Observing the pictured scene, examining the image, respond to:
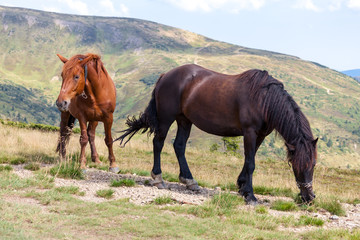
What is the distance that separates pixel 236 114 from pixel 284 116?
1.10 metres

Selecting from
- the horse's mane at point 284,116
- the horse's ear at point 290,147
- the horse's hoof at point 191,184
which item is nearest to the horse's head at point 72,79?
the horse's hoof at point 191,184

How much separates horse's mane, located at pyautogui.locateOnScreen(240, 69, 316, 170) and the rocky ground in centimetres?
119

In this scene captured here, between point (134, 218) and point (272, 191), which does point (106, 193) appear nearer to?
point (134, 218)

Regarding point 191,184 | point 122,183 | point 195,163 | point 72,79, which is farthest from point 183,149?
point 195,163

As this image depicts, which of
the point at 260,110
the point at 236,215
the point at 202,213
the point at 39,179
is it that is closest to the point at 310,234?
the point at 236,215

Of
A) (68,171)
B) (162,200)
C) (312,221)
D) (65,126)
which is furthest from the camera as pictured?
(65,126)

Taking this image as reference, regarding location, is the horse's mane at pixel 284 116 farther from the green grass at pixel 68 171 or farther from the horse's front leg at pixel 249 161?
the green grass at pixel 68 171

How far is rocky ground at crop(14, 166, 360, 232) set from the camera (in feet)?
23.4

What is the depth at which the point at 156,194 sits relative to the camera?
7848mm

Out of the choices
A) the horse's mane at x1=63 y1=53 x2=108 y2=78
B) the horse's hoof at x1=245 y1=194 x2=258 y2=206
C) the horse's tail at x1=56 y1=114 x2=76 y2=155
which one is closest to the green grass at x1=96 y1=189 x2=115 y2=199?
the horse's hoof at x1=245 y1=194 x2=258 y2=206

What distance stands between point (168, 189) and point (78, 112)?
11.6 ft

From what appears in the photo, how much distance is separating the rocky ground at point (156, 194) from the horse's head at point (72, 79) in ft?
6.22

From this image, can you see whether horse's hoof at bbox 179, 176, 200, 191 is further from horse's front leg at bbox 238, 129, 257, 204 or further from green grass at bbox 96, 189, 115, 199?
green grass at bbox 96, 189, 115, 199

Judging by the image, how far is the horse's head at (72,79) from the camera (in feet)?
28.4
